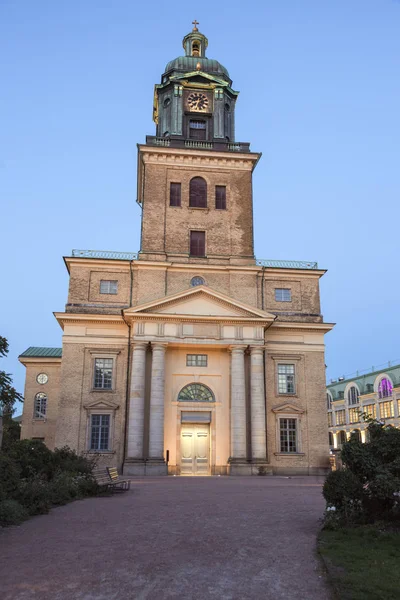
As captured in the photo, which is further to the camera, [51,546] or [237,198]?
[237,198]

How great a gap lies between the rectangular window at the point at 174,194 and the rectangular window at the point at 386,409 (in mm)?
47381

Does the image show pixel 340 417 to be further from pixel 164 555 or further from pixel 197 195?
pixel 164 555

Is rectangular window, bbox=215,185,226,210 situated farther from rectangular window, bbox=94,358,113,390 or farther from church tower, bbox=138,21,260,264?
rectangular window, bbox=94,358,113,390

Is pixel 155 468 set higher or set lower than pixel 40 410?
lower

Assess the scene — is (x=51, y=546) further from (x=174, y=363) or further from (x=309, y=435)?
(x=309, y=435)

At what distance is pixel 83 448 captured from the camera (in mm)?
34062

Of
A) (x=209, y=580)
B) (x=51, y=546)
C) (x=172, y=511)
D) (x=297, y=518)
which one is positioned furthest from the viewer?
(x=172, y=511)

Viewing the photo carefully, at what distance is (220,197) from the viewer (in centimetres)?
4038

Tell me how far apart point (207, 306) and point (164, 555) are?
26640 mm

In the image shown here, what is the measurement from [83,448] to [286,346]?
48.2 feet

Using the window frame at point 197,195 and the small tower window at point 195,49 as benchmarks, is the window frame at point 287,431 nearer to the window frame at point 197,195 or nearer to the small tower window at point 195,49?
the window frame at point 197,195

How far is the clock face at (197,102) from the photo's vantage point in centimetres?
4178

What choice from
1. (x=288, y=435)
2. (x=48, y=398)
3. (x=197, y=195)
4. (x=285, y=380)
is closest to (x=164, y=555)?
(x=288, y=435)

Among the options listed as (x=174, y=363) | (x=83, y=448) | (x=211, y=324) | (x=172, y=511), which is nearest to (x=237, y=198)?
(x=211, y=324)
